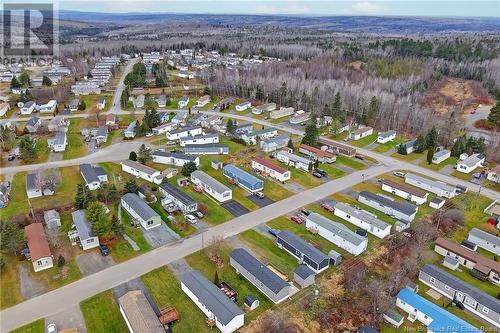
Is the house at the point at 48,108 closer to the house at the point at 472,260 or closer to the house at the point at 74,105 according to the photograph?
the house at the point at 74,105

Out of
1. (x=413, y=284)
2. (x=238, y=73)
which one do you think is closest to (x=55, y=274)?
(x=413, y=284)

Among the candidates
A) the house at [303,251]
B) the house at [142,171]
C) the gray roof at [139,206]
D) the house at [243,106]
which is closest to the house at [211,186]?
the house at [142,171]

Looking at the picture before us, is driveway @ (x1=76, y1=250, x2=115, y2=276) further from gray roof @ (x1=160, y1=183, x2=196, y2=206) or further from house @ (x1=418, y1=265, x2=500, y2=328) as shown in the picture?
house @ (x1=418, y1=265, x2=500, y2=328)

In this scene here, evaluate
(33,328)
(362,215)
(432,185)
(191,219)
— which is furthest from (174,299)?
(432,185)

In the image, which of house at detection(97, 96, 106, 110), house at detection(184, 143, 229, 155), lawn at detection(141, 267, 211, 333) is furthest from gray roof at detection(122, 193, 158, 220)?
house at detection(97, 96, 106, 110)

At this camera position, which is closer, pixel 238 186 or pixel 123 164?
pixel 238 186

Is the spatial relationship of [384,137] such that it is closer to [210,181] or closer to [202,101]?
[210,181]

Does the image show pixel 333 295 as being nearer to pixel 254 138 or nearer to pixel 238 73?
pixel 254 138
